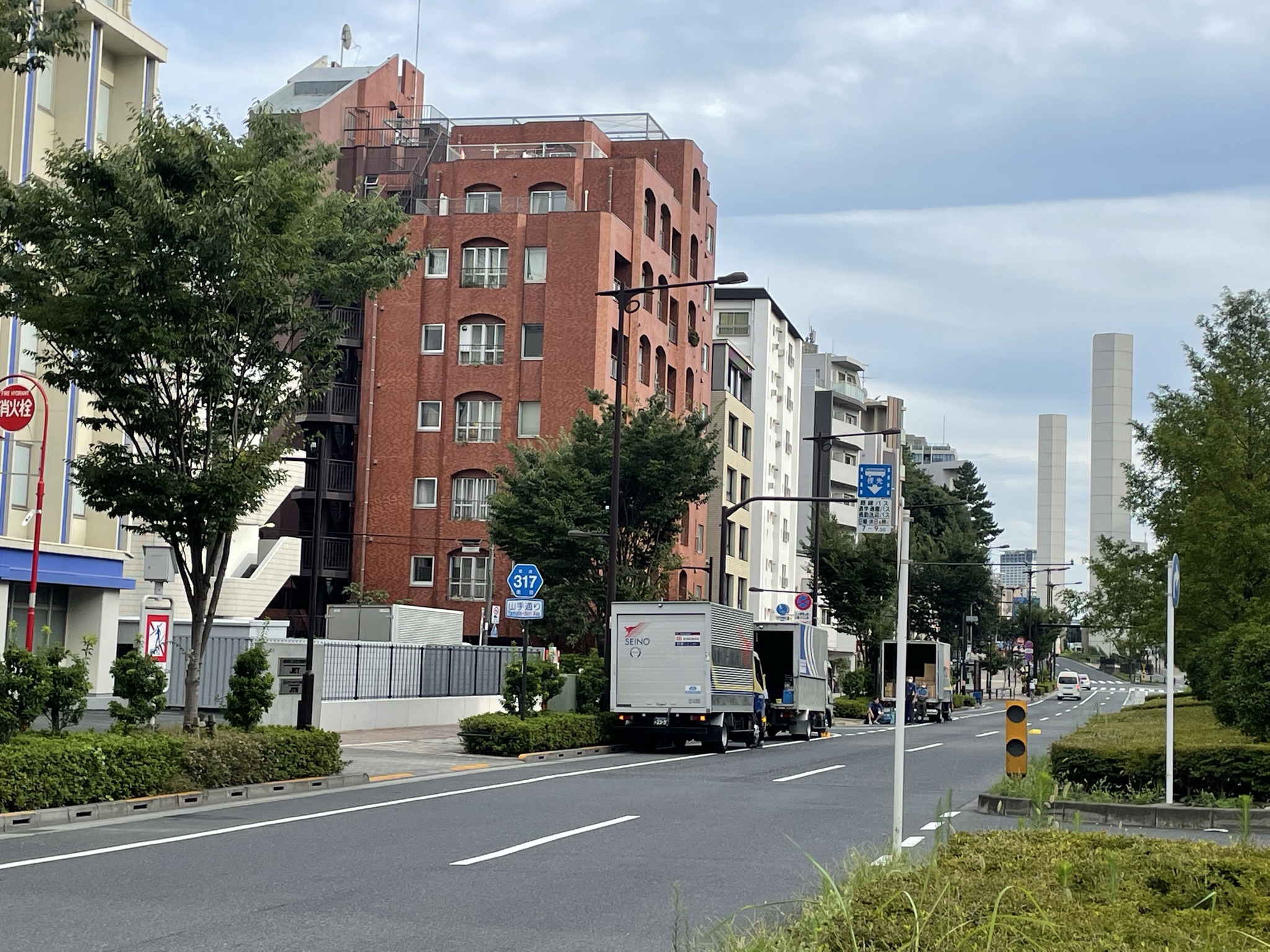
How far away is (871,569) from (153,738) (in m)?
54.2

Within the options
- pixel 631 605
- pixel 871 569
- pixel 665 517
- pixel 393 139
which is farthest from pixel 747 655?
pixel 393 139

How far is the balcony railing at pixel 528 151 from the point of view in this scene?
63.6m

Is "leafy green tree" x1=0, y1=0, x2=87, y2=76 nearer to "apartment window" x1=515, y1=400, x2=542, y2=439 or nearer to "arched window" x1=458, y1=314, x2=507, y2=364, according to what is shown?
"apartment window" x1=515, y1=400, x2=542, y2=439

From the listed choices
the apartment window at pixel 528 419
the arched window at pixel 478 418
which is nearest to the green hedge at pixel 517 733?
the apartment window at pixel 528 419

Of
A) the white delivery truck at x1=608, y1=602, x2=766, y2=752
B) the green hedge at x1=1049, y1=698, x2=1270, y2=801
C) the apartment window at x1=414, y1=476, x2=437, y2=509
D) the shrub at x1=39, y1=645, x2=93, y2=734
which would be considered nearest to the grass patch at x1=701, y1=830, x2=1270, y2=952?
the green hedge at x1=1049, y1=698, x2=1270, y2=801

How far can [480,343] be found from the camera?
60.6m

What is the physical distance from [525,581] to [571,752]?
3520 millimetres

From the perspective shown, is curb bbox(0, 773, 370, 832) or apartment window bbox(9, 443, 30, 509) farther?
apartment window bbox(9, 443, 30, 509)

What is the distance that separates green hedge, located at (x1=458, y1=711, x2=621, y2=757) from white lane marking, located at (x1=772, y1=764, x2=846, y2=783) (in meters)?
5.42

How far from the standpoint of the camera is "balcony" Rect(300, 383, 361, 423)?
61.4 metres

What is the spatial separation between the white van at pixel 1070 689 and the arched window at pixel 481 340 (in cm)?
6640

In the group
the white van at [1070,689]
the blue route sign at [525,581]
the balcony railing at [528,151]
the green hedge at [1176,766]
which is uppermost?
the balcony railing at [528,151]

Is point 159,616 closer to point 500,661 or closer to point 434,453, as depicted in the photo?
point 500,661

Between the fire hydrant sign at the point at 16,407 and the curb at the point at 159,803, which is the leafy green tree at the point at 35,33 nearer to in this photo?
the curb at the point at 159,803
